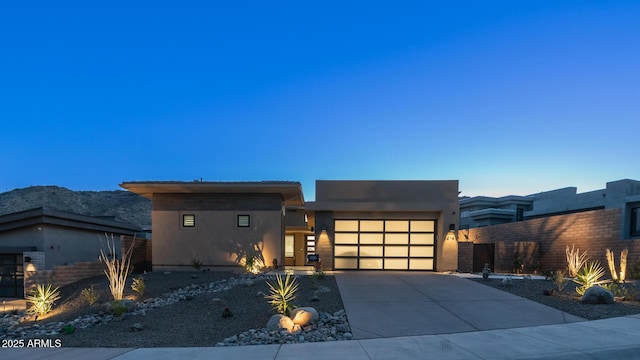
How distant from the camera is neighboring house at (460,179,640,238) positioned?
640 inches

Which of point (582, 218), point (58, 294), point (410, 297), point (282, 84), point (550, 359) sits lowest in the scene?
point (58, 294)

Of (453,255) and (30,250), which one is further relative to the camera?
(453,255)

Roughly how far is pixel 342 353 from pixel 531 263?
657 inches

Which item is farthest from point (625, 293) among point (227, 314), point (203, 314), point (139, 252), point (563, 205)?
point (563, 205)

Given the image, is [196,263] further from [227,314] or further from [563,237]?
[563,237]

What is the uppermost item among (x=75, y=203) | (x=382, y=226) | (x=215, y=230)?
(x=382, y=226)

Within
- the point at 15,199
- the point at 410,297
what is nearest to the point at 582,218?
the point at 410,297

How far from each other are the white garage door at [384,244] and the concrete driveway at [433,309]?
450cm

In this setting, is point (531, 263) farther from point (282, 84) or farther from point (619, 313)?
point (282, 84)

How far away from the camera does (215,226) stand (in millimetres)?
16000

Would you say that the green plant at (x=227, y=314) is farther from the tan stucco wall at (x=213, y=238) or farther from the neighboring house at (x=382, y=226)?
the neighboring house at (x=382, y=226)

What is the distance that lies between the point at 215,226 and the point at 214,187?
1877 millimetres

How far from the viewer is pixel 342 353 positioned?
18.7ft

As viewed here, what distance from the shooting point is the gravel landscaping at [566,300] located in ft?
26.5
